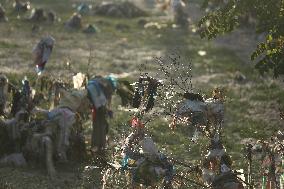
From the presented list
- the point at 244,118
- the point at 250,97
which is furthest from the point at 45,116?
the point at 250,97

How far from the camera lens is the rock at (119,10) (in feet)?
148

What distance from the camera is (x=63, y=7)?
4803 centimetres

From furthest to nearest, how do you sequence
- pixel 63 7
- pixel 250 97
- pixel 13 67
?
pixel 63 7 → pixel 13 67 → pixel 250 97

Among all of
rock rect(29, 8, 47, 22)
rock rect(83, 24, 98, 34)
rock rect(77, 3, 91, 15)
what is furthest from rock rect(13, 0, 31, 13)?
rock rect(83, 24, 98, 34)

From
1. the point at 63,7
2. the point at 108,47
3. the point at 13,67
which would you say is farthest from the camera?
the point at 63,7

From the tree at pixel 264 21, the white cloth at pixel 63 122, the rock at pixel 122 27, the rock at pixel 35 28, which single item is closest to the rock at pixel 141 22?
the rock at pixel 122 27

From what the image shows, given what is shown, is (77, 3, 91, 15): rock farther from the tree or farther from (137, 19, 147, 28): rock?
Result: the tree

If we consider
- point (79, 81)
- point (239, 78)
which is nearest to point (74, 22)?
point (239, 78)

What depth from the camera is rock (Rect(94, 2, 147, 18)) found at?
148 ft

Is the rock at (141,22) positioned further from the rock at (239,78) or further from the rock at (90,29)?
the rock at (239,78)

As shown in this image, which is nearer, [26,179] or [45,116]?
[26,179]

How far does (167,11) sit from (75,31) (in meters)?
14.7

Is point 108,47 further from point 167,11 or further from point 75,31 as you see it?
point 167,11

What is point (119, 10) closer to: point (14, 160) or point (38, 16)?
point (38, 16)
